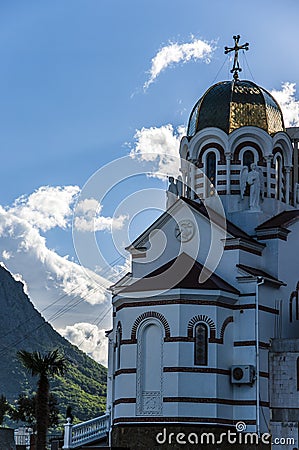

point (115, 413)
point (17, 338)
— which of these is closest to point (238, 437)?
point (115, 413)

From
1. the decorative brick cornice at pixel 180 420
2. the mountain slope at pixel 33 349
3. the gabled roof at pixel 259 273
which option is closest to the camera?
the decorative brick cornice at pixel 180 420

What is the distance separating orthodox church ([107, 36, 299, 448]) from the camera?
119 feet

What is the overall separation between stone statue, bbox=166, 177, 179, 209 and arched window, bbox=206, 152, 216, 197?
1.77 m

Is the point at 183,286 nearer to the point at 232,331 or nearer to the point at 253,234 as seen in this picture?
the point at 232,331

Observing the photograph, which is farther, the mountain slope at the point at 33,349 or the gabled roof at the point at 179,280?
the mountain slope at the point at 33,349

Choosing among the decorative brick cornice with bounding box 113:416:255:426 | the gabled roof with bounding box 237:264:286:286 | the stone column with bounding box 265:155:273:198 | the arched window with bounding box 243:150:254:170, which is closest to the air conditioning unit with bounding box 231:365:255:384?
the decorative brick cornice with bounding box 113:416:255:426

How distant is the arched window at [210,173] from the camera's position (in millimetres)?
42531

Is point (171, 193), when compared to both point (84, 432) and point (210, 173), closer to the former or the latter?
point (210, 173)

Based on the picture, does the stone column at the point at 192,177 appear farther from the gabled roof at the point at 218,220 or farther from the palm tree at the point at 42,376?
the palm tree at the point at 42,376

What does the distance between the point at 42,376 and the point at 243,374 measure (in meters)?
8.04

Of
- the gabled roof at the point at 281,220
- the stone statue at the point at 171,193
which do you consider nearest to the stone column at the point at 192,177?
the stone statue at the point at 171,193

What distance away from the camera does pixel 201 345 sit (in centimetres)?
3659

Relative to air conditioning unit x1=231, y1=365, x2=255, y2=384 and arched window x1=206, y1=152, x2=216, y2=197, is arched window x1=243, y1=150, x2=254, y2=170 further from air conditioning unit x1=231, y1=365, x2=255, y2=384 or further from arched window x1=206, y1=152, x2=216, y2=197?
air conditioning unit x1=231, y1=365, x2=255, y2=384

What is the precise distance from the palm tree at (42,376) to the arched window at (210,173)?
9.66 m
